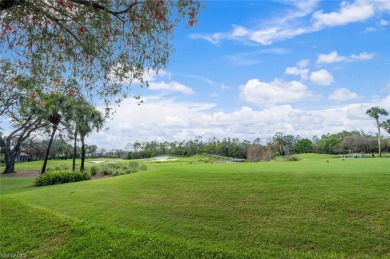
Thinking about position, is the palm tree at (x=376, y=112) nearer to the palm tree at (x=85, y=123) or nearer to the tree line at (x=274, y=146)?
the tree line at (x=274, y=146)

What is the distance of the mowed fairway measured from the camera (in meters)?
8.04

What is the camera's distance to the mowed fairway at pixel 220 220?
8.04 metres

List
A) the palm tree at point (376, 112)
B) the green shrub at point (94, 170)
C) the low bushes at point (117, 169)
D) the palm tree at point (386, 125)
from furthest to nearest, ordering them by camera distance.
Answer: the palm tree at point (386, 125) < the palm tree at point (376, 112) < the green shrub at point (94, 170) < the low bushes at point (117, 169)

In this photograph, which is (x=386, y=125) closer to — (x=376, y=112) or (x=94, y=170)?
(x=376, y=112)

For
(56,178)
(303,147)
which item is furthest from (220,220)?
(303,147)

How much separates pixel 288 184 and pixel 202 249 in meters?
5.57

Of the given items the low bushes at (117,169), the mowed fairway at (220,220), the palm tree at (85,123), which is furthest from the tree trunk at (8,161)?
the mowed fairway at (220,220)

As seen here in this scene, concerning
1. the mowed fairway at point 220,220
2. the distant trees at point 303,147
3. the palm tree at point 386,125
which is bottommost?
the mowed fairway at point 220,220

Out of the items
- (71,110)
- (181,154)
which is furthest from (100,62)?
(181,154)

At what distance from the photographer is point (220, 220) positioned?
32.0 ft

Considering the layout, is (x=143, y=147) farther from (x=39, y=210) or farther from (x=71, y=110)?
(x=39, y=210)

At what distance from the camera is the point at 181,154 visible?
8562cm

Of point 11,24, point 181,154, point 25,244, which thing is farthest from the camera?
point 181,154

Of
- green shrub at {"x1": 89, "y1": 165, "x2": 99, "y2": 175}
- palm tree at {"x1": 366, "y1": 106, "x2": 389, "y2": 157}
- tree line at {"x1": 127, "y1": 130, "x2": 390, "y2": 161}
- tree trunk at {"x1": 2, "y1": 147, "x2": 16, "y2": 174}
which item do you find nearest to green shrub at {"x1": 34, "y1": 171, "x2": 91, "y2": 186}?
green shrub at {"x1": 89, "y1": 165, "x2": 99, "y2": 175}
